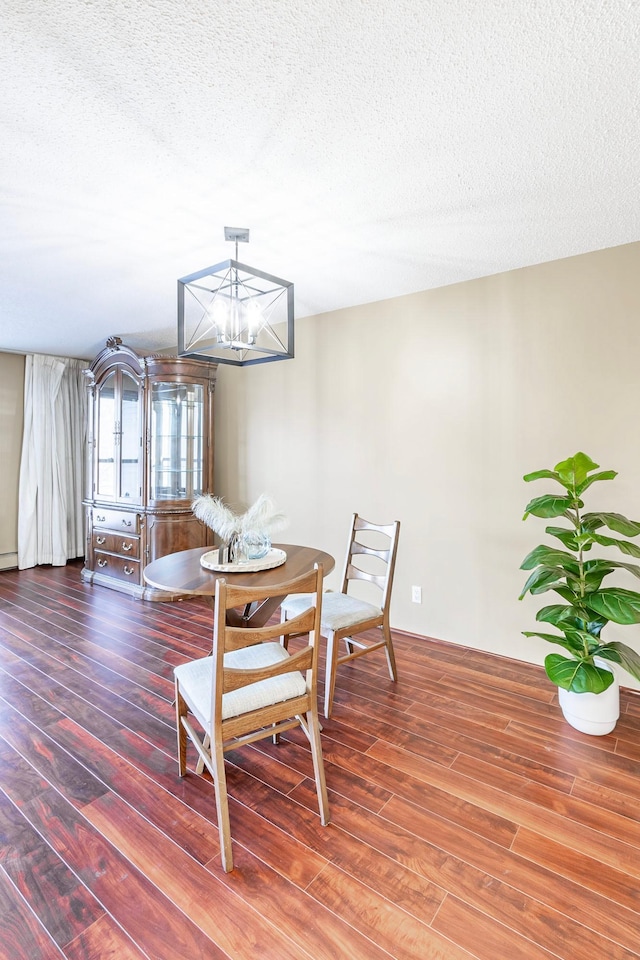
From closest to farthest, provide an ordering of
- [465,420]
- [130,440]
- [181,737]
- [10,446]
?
[181,737] → [465,420] → [130,440] → [10,446]

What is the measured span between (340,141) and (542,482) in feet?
6.96

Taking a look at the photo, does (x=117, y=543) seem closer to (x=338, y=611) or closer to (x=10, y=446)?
(x=10, y=446)

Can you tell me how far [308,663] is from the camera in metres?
1.69

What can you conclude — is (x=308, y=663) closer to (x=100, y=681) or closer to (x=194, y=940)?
(x=194, y=940)

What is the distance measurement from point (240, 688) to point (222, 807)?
0.36 m

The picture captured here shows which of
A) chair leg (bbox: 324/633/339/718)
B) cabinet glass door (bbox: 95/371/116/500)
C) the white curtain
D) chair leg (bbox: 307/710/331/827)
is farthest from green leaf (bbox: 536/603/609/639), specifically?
the white curtain

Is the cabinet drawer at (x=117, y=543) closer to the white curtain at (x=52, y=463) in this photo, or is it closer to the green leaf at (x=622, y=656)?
the white curtain at (x=52, y=463)

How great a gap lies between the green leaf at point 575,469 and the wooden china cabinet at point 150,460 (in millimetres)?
3135

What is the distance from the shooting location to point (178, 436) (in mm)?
4301

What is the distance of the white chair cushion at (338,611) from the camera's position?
7.71ft

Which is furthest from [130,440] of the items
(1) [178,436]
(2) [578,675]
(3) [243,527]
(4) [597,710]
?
(4) [597,710]

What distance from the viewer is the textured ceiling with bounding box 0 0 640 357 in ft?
3.98

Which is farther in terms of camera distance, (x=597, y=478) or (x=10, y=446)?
(x=10, y=446)

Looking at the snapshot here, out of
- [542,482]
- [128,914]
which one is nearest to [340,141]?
[542,482]
